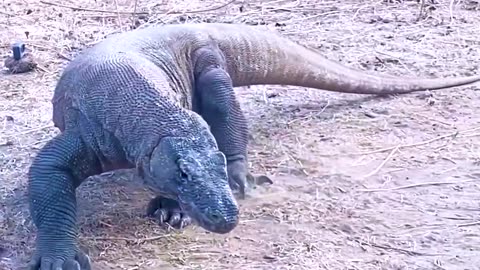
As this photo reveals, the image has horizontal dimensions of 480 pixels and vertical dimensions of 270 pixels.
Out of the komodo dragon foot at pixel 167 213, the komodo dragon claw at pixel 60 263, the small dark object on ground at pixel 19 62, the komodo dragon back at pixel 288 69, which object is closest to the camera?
the komodo dragon claw at pixel 60 263

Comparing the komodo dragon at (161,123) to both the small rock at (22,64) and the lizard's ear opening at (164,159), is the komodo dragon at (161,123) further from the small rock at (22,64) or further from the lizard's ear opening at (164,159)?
the small rock at (22,64)

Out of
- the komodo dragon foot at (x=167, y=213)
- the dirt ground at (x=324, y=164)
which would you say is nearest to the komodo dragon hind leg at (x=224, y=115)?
the dirt ground at (x=324, y=164)

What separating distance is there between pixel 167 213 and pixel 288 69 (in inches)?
57.5

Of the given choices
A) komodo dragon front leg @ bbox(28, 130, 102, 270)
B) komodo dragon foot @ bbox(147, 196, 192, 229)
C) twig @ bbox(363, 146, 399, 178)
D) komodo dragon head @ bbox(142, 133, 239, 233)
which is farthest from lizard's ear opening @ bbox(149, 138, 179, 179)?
twig @ bbox(363, 146, 399, 178)

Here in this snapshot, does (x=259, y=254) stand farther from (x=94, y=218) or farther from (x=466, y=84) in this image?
(x=466, y=84)

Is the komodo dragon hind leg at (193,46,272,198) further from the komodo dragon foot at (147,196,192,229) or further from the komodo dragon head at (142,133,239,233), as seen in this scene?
the komodo dragon head at (142,133,239,233)

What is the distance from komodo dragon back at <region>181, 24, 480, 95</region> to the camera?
4.74 metres

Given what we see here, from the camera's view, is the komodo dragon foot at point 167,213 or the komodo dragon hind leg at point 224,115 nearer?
the komodo dragon foot at point 167,213

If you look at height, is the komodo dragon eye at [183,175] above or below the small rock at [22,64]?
above

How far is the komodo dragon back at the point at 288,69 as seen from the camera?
187 inches

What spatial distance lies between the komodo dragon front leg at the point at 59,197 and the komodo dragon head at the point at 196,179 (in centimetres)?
50

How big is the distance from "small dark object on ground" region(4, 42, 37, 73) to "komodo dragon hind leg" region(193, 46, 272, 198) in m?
2.07

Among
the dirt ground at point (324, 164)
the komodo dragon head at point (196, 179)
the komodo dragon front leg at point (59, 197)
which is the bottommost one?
the dirt ground at point (324, 164)

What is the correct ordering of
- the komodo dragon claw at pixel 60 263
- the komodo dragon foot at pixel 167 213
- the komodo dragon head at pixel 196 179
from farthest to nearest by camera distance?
the komodo dragon foot at pixel 167 213
the komodo dragon claw at pixel 60 263
the komodo dragon head at pixel 196 179
